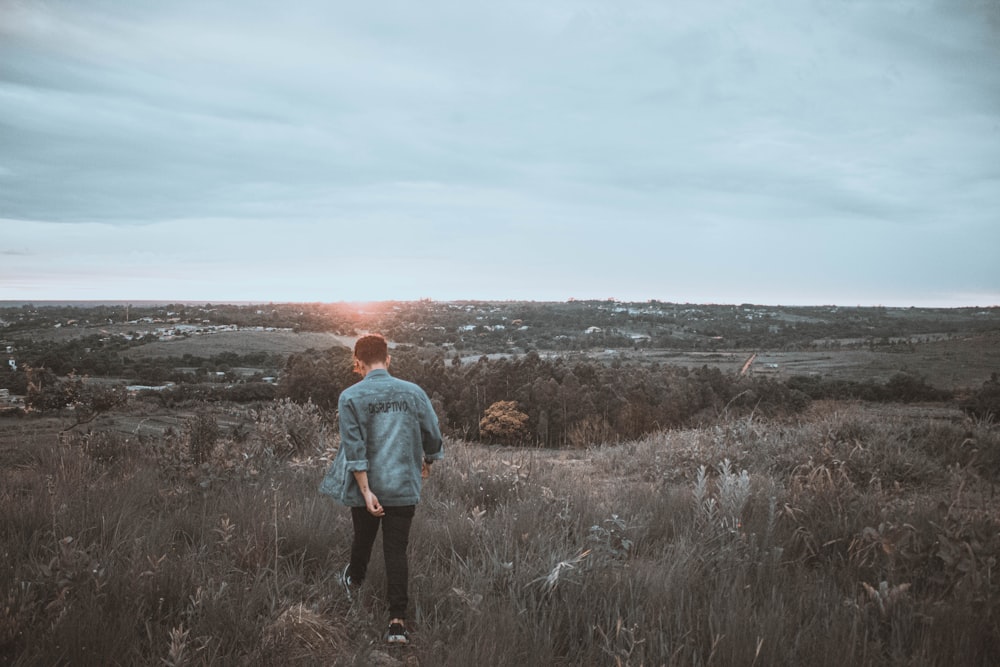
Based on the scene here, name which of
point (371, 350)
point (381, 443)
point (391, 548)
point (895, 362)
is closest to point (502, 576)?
point (391, 548)

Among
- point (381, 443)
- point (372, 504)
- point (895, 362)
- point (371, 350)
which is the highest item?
point (371, 350)

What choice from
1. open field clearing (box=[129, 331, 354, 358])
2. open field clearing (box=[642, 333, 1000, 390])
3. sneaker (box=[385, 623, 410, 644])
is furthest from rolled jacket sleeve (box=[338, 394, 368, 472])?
open field clearing (box=[642, 333, 1000, 390])

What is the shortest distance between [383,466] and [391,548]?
1.62 ft

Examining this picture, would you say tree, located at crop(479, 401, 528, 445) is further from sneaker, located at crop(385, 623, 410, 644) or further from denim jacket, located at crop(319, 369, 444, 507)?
sneaker, located at crop(385, 623, 410, 644)

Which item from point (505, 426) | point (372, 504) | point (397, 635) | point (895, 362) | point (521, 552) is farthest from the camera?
point (895, 362)

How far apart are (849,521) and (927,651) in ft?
6.08

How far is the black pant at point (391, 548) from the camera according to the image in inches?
124

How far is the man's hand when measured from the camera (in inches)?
125

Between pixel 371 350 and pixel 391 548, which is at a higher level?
pixel 371 350

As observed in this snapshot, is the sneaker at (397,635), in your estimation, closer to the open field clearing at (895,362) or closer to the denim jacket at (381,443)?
the denim jacket at (381,443)

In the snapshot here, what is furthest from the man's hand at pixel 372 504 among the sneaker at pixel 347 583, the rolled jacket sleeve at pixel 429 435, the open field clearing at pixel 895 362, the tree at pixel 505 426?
the open field clearing at pixel 895 362

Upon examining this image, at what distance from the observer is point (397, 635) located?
2984 millimetres

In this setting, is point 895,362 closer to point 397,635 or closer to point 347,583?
point 347,583

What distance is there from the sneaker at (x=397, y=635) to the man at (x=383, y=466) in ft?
0.31
